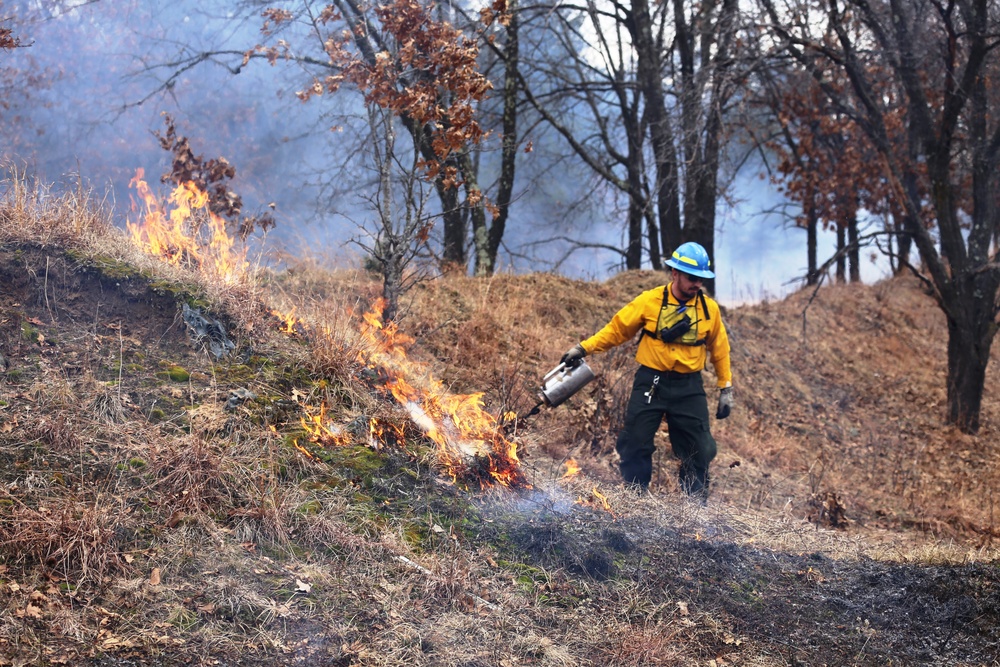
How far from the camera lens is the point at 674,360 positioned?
19.5ft

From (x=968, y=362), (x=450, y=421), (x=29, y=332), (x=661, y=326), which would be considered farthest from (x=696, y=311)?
(x=968, y=362)

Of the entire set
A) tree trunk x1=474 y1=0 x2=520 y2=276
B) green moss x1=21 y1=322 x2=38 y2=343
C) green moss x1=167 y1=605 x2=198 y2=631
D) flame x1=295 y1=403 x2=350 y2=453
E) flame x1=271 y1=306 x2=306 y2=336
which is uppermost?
tree trunk x1=474 y1=0 x2=520 y2=276

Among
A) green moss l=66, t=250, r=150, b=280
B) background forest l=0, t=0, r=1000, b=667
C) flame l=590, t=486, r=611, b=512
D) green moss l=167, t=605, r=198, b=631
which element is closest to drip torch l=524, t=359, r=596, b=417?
background forest l=0, t=0, r=1000, b=667

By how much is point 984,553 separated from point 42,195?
7065 millimetres

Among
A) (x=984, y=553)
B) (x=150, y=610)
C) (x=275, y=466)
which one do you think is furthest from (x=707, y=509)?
(x=150, y=610)

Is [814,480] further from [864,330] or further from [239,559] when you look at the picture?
[864,330]

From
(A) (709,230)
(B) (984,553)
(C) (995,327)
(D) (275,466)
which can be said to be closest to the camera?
(D) (275,466)

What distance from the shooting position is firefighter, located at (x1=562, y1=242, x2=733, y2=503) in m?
5.91

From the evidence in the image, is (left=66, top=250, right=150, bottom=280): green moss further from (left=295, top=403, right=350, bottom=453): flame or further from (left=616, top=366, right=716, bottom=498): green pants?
(left=616, top=366, right=716, bottom=498): green pants

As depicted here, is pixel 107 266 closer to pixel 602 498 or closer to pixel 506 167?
pixel 602 498

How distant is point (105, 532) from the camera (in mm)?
3801

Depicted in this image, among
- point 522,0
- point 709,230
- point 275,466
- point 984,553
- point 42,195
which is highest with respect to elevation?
point 522,0

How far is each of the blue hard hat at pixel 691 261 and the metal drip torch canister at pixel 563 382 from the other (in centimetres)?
100

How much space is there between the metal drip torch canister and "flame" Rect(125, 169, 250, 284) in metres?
2.48
